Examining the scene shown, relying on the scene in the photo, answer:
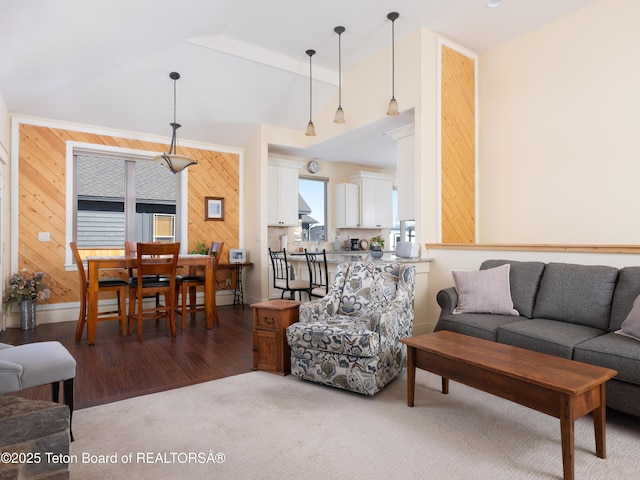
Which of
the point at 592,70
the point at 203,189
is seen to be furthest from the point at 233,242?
the point at 592,70

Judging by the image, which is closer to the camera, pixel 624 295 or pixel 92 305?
pixel 624 295

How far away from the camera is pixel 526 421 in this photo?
2332mm

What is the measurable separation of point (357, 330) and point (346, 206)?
510cm

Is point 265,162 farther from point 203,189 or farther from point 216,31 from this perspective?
point 216,31

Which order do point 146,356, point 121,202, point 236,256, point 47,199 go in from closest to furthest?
point 146,356 < point 47,199 < point 121,202 < point 236,256

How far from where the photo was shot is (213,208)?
634 centimetres

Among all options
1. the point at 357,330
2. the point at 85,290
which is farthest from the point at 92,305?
the point at 357,330

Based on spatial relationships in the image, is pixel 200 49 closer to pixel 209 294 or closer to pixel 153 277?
pixel 153 277

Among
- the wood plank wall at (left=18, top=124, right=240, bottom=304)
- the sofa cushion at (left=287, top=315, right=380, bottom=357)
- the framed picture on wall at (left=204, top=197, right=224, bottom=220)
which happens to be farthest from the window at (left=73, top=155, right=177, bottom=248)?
the sofa cushion at (left=287, top=315, right=380, bottom=357)

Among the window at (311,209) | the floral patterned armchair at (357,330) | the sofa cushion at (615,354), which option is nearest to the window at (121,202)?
the window at (311,209)

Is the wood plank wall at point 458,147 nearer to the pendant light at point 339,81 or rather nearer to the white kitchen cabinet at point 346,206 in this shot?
the pendant light at point 339,81

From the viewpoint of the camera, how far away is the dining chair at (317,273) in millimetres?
4391

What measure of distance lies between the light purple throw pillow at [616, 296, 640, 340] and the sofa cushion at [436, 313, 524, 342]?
0.68 meters

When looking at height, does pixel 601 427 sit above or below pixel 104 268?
below
